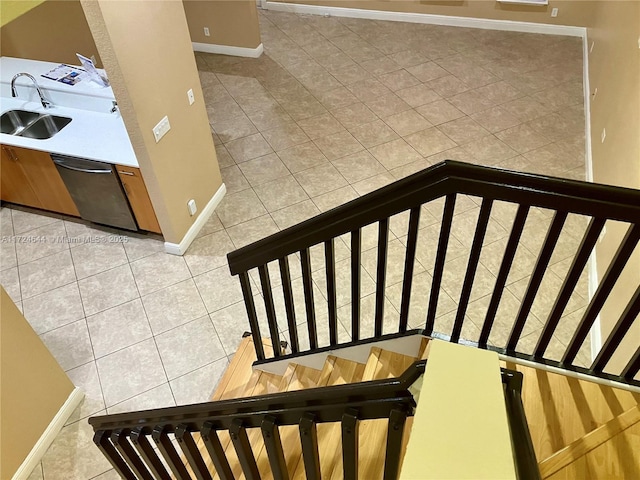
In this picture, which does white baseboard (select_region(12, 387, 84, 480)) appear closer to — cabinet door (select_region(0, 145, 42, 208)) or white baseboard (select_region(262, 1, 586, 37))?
cabinet door (select_region(0, 145, 42, 208))

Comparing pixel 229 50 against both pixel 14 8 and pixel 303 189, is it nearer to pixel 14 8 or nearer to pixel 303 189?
pixel 303 189

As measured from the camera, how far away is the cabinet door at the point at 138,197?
411 centimetres

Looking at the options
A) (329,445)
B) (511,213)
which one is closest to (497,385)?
(329,445)

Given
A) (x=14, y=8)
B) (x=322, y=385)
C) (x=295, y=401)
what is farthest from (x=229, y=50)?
(x=295, y=401)

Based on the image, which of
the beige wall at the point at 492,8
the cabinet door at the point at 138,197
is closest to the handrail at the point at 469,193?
the cabinet door at the point at 138,197

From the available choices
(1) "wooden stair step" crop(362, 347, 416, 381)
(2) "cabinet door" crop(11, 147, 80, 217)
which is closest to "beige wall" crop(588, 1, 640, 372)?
(1) "wooden stair step" crop(362, 347, 416, 381)

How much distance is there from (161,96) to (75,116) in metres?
1.28

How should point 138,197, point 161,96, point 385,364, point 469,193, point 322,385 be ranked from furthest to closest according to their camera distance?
point 138,197 → point 161,96 → point 322,385 → point 385,364 → point 469,193

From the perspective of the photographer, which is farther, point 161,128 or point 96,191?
point 96,191

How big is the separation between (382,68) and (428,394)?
247 inches

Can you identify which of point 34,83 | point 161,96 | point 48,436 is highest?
point 161,96

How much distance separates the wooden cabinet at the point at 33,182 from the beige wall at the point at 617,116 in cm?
442

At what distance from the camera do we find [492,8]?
725cm

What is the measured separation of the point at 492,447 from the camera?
1039 millimetres
